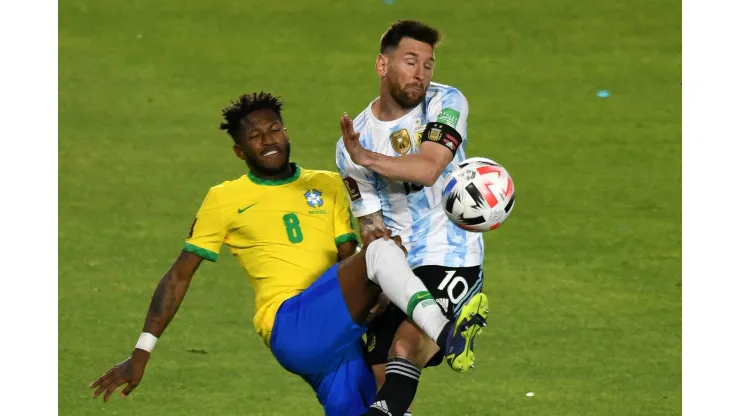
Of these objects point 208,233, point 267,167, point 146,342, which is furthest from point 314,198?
point 146,342

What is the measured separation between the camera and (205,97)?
40.3 feet

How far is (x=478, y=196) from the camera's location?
598 centimetres

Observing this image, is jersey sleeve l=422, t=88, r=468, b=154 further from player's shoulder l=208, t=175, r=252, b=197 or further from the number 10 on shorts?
player's shoulder l=208, t=175, r=252, b=197

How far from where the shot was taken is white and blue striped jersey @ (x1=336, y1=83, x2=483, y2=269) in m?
6.27

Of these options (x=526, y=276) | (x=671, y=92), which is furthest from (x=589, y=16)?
(x=526, y=276)

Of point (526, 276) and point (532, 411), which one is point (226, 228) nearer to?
point (532, 411)

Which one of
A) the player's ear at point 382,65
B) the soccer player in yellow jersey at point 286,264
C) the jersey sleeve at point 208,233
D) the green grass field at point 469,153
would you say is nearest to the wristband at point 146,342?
the soccer player in yellow jersey at point 286,264

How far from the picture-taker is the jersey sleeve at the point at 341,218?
21.9ft

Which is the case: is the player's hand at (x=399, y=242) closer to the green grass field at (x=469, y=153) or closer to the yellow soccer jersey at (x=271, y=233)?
the yellow soccer jersey at (x=271, y=233)

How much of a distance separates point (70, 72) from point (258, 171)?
21.4 feet

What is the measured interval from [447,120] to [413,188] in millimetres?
405

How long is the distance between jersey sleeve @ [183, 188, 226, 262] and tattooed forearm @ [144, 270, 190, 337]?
165mm

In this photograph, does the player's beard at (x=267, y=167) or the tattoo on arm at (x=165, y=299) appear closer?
the tattoo on arm at (x=165, y=299)

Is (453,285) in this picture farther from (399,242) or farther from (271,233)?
(271,233)
